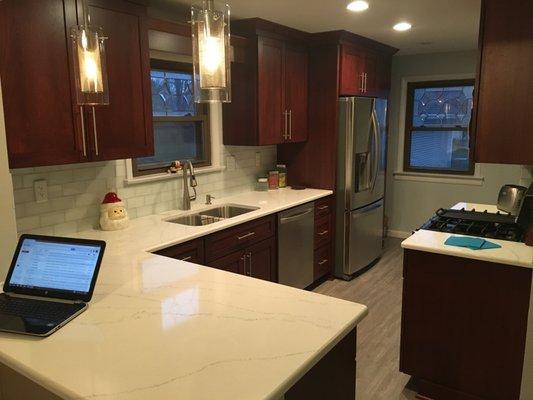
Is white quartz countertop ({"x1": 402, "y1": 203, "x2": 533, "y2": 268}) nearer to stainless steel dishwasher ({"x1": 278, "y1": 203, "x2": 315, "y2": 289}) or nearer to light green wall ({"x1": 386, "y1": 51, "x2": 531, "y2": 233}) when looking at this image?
stainless steel dishwasher ({"x1": 278, "y1": 203, "x2": 315, "y2": 289})

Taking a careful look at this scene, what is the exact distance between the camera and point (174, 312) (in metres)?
1.49

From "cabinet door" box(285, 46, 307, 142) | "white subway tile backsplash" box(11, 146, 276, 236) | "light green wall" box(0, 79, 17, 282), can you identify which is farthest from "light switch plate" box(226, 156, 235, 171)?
"light green wall" box(0, 79, 17, 282)

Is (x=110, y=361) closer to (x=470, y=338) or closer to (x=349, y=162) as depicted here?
(x=470, y=338)

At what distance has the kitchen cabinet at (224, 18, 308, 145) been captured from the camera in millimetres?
3590

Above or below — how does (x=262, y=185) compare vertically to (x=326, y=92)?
below

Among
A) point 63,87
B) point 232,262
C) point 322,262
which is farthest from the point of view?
point 322,262

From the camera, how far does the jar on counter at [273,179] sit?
4.28 meters

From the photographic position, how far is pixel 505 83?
7.82 feet

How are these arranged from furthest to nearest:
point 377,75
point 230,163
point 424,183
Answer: point 424,183
point 377,75
point 230,163

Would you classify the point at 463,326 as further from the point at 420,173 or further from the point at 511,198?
the point at 420,173

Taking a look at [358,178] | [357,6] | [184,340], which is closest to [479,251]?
[184,340]

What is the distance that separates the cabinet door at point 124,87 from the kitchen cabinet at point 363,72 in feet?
6.85

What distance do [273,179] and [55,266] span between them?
9.41 ft

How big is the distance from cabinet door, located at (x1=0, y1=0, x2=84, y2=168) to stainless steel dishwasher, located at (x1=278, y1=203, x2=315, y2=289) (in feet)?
5.77
